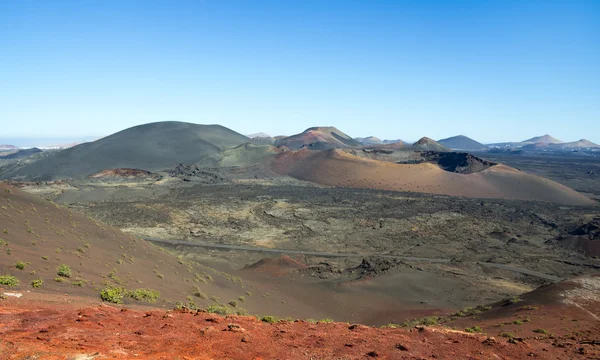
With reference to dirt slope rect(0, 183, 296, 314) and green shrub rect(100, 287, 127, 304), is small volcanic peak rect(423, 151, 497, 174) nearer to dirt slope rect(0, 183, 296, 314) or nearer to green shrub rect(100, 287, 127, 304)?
dirt slope rect(0, 183, 296, 314)

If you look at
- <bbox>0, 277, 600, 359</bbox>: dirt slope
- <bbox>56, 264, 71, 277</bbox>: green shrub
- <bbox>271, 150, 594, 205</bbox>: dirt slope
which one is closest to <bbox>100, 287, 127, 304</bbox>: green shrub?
<bbox>0, 277, 600, 359</bbox>: dirt slope

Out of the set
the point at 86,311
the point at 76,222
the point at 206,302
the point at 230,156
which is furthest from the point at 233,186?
the point at 86,311

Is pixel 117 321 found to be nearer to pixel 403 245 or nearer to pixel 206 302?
pixel 206 302

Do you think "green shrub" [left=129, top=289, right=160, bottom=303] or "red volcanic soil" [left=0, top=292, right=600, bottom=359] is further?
"green shrub" [left=129, top=289, right=160, bottom=303]

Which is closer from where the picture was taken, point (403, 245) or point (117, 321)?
point (117, 321)

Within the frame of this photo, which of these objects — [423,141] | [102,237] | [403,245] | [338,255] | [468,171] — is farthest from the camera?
[423,141]

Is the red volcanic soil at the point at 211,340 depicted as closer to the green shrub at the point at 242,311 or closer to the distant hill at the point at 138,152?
the green shrub at the point at 242,311

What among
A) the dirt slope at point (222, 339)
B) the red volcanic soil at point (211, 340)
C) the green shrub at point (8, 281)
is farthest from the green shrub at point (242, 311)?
the green shrub at point (8, 281)
